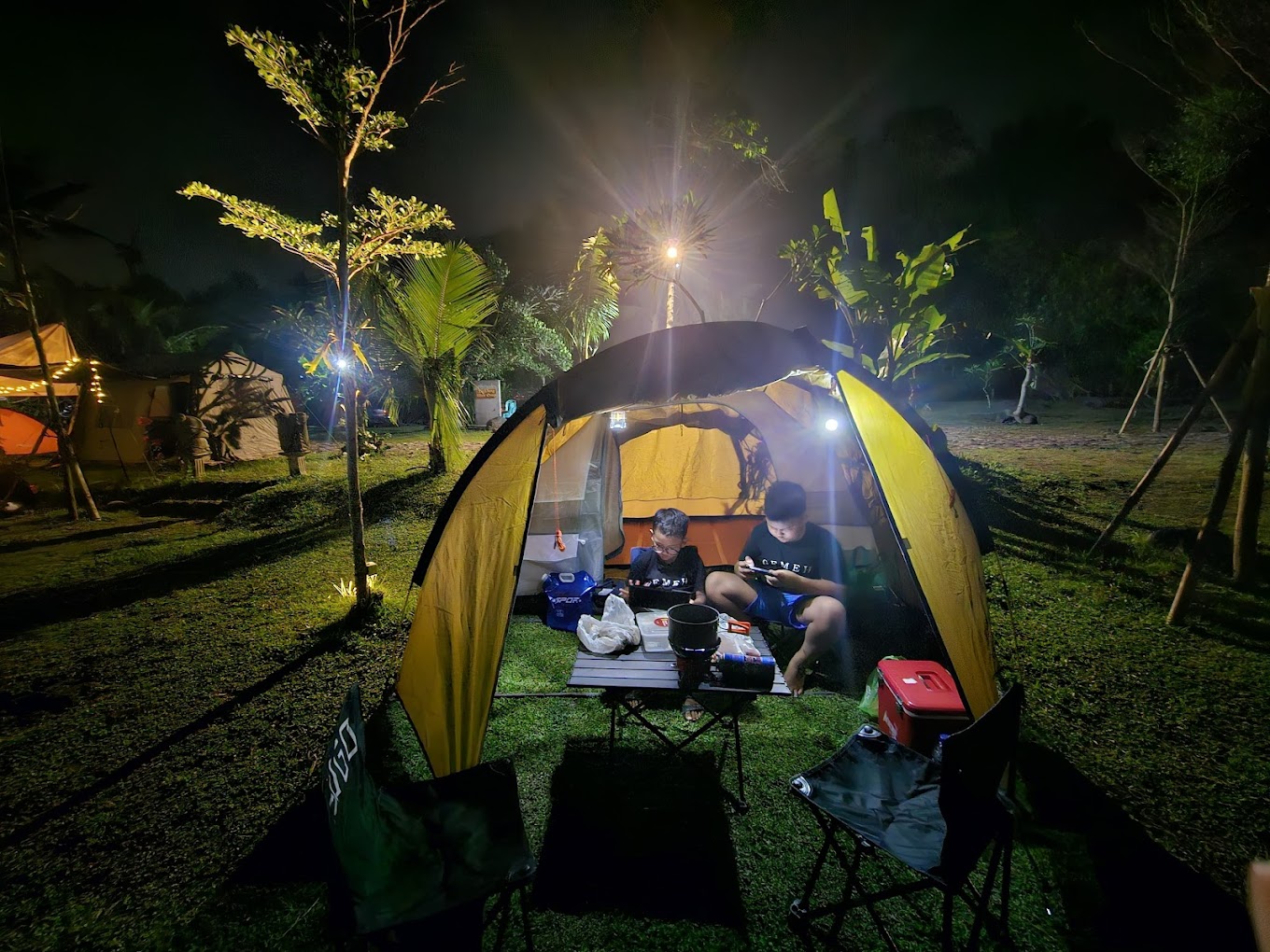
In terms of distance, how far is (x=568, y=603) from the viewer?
576 cm

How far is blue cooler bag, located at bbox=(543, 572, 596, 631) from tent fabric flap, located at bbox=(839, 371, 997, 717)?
11.0 ft

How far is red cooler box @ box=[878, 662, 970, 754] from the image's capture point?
361 centimetres

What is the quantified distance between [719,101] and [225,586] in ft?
45.7

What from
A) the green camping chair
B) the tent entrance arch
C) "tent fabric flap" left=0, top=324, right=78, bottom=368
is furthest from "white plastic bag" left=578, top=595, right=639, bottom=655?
"tent fabric flap" left=0, top=324, right=78, bottom=368

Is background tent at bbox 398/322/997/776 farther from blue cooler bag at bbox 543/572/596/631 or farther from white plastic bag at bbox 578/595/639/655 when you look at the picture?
blue cooler bag at bbox 543/572/596/631

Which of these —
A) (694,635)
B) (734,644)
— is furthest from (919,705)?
(694,635)

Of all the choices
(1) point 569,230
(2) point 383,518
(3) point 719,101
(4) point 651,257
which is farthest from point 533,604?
(1) point 569,230

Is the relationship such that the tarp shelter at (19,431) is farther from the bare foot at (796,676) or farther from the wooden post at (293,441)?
the bare foot at (796,676)

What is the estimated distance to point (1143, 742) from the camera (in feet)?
12.8

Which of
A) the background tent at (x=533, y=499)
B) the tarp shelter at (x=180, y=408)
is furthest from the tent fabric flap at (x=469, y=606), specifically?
the tarp shelter at (x=180, y=408)

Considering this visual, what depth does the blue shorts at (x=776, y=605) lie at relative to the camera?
4781 mm

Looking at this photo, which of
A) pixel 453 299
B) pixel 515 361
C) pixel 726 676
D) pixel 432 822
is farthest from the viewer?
pixel 515 361

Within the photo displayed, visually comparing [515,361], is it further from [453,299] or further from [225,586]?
[225,586]

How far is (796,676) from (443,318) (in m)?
8.11
